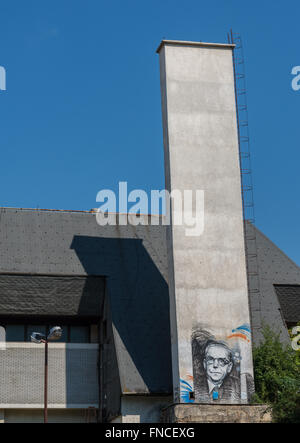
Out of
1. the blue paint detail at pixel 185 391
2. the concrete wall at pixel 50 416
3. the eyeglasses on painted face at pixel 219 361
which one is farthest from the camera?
the concrete wall at pixel 50 416

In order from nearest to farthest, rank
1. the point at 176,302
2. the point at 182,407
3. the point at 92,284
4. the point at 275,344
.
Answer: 1. the point at 182,407
2. the point at 176,302
3. the point at 275,344
4. the point at 92,284

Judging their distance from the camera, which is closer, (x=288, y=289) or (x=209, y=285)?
(x=209, y=285)

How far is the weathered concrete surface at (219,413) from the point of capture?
27406mm

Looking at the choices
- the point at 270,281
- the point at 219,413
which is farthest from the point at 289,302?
the point at 219,413

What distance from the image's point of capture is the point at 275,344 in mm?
31297

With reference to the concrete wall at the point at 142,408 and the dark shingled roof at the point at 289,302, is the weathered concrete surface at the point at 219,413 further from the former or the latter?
the dark shingled roof at the point at 289,302

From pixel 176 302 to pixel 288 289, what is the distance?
→ 8.60 m

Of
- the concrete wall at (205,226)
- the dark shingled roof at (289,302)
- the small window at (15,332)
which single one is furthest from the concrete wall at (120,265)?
the dark shingled roof at (289,302)

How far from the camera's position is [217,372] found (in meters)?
28.8

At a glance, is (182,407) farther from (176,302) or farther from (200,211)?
(200,211)

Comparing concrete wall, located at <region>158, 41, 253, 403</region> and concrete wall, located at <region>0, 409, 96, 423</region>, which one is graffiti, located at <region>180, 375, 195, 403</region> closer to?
concrete wall, located at <region>158, 41, 253, 403</region>

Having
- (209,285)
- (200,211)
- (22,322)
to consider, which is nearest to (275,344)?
(209,285)

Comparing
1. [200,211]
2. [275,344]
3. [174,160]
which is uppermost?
[174,160]

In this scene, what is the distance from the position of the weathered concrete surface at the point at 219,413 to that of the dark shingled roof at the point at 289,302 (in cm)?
803
